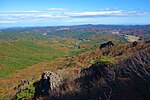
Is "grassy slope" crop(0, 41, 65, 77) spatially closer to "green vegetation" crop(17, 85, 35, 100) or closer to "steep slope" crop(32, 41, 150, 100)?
"green vegetation" crop(17, 85, 35, 100)

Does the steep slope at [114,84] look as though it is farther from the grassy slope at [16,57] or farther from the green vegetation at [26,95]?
the grassy slope at [16,57]

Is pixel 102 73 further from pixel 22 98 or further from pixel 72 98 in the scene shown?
pixel 22 98

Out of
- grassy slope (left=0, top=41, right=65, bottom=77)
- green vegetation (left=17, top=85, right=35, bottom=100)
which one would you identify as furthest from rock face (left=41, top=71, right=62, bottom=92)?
grassy slope (left=0, top=41, right=65, bottom=77)

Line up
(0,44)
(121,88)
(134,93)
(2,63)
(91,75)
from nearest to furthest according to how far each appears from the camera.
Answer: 1. (134,93)
2. (121,88)
3. (91,75)
4. (2,63)
5. (0,44)

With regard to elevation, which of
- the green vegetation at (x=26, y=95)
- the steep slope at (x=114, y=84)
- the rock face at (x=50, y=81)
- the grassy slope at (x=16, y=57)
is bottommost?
the grassy slope at (x=16, y=57)

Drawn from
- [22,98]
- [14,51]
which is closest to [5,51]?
[14,51]

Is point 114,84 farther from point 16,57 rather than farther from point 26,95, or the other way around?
point 16,57

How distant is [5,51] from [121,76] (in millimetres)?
133747

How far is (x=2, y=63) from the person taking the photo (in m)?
116

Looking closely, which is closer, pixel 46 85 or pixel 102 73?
pixel 102 73

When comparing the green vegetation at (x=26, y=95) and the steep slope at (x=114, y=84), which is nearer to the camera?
the steep slope at (x=114, y=84)

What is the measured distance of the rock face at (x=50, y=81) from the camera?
98.0ft

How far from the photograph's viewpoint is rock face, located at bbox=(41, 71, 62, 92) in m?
29.9

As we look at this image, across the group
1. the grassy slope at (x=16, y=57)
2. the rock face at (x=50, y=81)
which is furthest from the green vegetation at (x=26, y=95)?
the grassy slope at (x=16, y=57)
